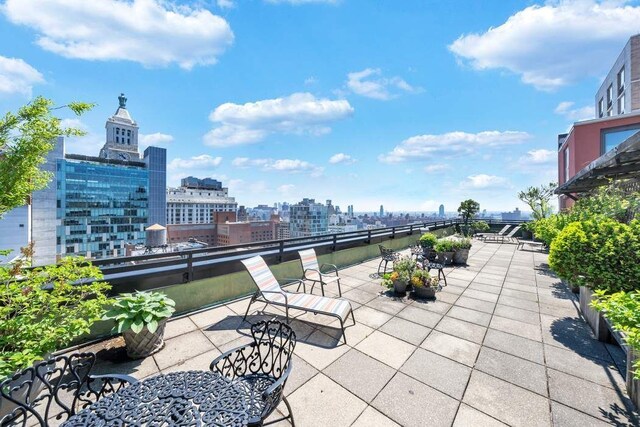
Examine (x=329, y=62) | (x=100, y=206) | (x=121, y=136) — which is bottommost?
(x=100, y=206)

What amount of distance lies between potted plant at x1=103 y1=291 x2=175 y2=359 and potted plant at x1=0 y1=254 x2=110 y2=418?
0.37 metres

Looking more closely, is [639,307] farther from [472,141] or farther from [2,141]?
[472,141]

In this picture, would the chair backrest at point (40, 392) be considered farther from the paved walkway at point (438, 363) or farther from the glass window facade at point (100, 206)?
the glass window facade at point (100, 206)

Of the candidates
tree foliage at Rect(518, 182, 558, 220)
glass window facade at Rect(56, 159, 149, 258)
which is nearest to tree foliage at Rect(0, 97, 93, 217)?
tree foliage at Rect(518, 182, 558, 220)

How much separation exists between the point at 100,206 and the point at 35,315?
83.6 m

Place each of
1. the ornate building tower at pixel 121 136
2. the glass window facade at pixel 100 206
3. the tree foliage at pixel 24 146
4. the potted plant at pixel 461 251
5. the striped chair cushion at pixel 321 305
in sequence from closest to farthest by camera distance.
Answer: the tree foliage at pixel 24 146
the striped chair cushion at pixel 321 305
the potted plant at pixel 461 251
the glass window facade at pixel 100 206
the ornate building tower at pixel 121 136

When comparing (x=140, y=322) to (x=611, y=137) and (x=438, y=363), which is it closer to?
(x=438, y=363)

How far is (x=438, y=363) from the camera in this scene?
2.60 meters

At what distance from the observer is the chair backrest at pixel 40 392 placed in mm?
1294

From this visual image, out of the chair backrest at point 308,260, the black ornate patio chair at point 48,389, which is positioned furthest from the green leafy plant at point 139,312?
the chair backrest at point 308,260

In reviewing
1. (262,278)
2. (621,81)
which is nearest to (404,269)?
(262,278)

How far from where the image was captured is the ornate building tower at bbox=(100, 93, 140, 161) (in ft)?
251

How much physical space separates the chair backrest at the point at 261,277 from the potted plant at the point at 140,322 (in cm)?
115

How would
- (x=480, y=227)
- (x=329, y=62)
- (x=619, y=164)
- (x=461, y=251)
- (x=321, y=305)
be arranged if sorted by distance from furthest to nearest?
(x=480, y=227)
(x=329, y=62)
(x=461, y=251)
(x=619, y=164)
(x=321, y=305)
